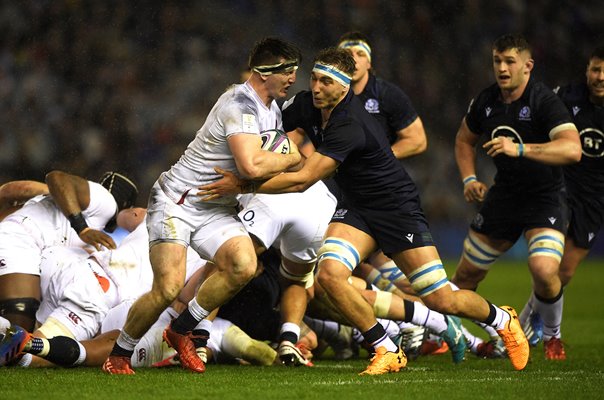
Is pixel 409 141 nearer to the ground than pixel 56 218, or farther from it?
farther from it

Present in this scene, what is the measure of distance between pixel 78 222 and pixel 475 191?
3073mm

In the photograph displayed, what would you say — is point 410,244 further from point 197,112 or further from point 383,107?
point 197,112

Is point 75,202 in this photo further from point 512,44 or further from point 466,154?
point 512,44

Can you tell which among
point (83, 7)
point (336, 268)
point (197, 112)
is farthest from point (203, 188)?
point (83, 7)

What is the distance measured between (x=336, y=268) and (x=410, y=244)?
512mm

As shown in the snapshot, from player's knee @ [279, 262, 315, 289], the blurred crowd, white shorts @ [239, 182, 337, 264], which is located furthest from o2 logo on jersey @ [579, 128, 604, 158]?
the blurred crowd

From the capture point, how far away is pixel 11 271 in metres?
7.24

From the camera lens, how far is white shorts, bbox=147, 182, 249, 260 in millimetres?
6457

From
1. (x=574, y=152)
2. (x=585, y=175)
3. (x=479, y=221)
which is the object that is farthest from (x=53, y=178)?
(x=585, y=175)

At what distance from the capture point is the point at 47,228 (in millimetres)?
A: 7742

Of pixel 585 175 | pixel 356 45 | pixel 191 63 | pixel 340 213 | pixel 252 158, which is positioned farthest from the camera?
pixel 191 63

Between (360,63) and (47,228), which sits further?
(360,63)

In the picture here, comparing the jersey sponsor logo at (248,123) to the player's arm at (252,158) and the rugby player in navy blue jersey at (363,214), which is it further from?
the rugby player in navy blue jersey at (363,214)

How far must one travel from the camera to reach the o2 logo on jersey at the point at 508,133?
791 centimetres
